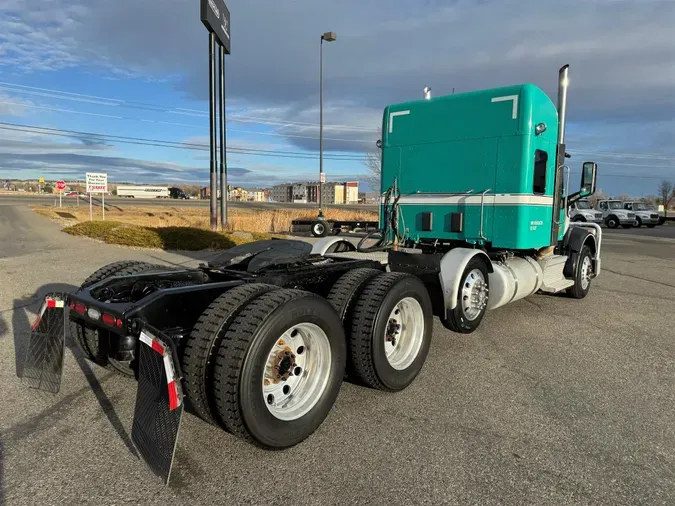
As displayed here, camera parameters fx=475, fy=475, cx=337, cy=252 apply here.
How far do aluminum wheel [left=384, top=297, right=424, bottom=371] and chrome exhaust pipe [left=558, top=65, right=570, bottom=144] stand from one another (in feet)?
13.2

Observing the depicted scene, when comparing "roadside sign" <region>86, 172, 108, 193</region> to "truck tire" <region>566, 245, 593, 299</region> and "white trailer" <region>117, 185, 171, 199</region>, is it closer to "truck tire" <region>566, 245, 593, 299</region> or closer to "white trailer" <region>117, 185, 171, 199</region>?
"truck tire" <region>566, 245, 593, 299</region>

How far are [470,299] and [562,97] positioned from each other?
10.4 ft

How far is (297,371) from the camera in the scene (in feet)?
10.8

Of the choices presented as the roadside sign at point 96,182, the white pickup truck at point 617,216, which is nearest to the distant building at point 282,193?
the white pickup truck at point 617,216

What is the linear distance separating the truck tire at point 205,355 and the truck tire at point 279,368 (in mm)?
57

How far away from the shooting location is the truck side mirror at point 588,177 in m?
6.95

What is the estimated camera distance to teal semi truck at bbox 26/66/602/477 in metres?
2.77

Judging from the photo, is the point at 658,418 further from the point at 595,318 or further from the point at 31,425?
the point at 31,425

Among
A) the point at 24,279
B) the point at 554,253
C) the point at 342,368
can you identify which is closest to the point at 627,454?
the point at 342,368

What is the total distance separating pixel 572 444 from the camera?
3.15 metres

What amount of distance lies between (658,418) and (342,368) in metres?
2.41

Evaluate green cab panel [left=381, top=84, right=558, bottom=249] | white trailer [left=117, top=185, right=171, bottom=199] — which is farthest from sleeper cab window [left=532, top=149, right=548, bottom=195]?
white trailer [left=117, top=185, right=171, bottom=199]

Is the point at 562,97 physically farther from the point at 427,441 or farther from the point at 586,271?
the point at 427,441

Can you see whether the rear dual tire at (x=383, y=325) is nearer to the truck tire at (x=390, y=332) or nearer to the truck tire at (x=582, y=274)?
the truck tire at (x=390, y=332)
